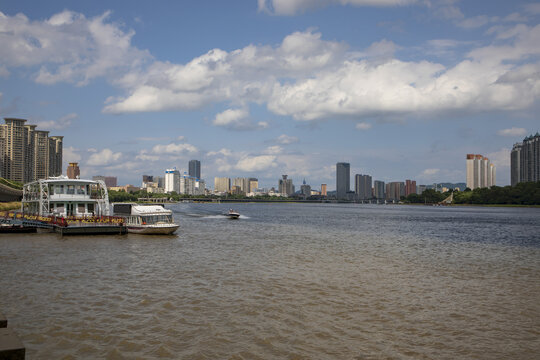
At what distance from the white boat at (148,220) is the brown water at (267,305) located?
16.8 m

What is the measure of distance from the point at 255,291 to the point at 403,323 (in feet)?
29.9

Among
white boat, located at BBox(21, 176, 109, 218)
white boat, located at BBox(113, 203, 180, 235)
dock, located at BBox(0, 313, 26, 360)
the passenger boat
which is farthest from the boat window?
dock, located at BBox(0, 313, 26, 360)

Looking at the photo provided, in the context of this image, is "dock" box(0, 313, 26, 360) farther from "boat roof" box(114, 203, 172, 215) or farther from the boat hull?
"boat roof" box(114, 203, 172, 215)

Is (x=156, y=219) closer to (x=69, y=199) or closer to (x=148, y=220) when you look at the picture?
(x=148, y=220)

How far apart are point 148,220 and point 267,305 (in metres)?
41.0

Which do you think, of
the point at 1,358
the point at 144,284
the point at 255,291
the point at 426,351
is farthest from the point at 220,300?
the point at 1,358

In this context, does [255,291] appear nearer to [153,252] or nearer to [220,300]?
[220,300]

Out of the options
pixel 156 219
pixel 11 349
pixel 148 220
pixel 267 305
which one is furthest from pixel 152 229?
pixel 11 349

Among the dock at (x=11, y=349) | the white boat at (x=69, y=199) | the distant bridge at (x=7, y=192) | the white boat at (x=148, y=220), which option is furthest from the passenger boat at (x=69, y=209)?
the distant bridge at (x=7, y=192)

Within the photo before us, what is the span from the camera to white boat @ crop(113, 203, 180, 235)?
187 feet

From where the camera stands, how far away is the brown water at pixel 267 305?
1570 centimetres

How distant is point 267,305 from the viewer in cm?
2148

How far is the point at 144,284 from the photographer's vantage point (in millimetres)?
26188

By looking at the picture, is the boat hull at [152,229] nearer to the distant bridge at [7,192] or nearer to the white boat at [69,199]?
the white boat at [69,199]
